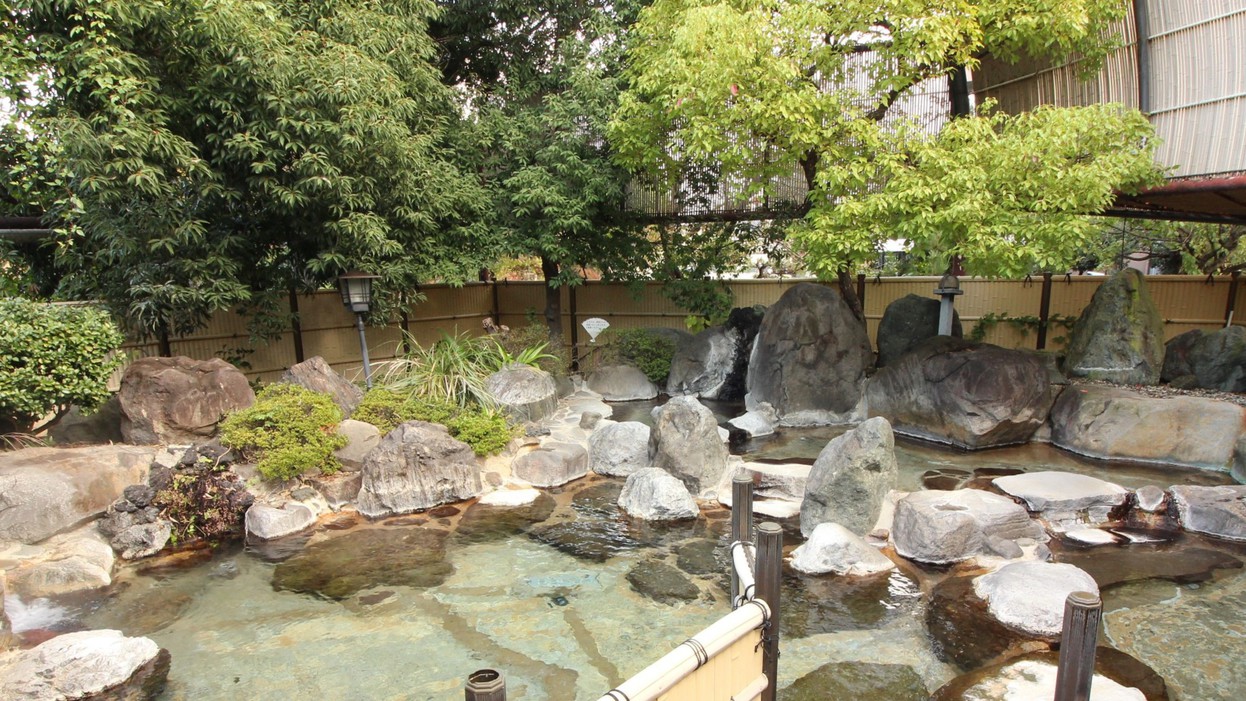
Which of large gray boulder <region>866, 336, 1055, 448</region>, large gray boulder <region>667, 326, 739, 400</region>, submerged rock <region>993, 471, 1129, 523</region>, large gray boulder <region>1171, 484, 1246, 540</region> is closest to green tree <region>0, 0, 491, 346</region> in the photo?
large gray boulder <region>667, 326, 739, 400</region>

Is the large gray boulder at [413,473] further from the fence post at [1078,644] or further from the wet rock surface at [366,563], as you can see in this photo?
the fence post at [1078,644]

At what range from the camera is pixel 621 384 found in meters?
12.5

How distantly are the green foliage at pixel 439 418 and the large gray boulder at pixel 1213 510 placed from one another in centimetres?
715

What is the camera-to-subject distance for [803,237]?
910 centimetres

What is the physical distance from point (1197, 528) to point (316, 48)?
10956 mm

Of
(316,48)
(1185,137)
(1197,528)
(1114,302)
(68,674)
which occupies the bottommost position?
(1197,528)

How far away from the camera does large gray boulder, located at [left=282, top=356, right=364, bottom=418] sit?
336 inches

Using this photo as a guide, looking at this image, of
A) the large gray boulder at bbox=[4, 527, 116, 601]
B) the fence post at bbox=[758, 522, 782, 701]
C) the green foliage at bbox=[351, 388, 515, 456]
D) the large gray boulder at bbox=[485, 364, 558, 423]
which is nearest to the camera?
the fence post at bbox=[758, 522, 782, 701]

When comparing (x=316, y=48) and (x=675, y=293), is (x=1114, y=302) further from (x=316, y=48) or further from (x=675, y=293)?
(x=316, y=48)

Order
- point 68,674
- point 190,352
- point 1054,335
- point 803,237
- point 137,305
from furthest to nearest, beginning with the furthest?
1. point 1054,335
2. point 190,352
3. point 803,237
4. point 137,305
5. point 68,674

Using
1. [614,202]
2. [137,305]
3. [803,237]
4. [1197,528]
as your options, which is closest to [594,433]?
[803,237]

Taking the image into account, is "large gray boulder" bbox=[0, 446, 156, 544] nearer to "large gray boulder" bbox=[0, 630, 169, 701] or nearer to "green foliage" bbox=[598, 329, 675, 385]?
"large gray boulder" bbox=[0, 630, 169, 701]

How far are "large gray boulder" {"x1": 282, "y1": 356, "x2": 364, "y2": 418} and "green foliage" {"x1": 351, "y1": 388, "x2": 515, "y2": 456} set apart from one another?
0.23 m

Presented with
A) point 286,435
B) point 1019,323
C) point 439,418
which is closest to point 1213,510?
point 1019,323
